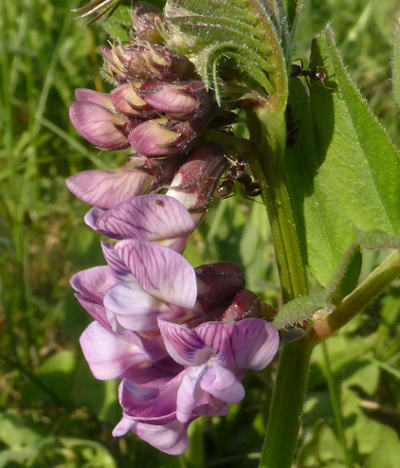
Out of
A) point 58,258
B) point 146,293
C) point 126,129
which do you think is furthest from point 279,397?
point 58,258

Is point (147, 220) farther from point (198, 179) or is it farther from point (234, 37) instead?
point (234, 37)

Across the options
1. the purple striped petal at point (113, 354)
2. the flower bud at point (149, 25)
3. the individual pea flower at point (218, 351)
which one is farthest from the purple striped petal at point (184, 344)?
the flower bud at point (149, 25)

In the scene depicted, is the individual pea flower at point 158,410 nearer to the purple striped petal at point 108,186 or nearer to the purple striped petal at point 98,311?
the purple striped petal at point 98,311

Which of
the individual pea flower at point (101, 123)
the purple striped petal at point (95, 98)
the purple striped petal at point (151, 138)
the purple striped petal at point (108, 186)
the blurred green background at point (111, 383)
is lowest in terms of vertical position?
the blurred green background at point (111, 383)

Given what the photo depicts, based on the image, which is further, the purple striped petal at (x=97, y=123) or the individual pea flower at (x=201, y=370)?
the purple striped petal at (x=97, y=123)

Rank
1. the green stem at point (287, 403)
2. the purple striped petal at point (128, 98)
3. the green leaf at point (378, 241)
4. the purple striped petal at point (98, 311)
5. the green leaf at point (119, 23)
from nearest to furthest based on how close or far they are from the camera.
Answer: the green leaf at point (378, 241) → the purple striped petal at point (128, 98) → the purple striped petal at point (98, 311) → the green stem at point (287, 403) → the green leaf at point (119, 23)

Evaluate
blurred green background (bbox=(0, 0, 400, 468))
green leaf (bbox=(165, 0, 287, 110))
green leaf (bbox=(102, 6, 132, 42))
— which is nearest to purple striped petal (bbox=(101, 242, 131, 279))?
green leaf (bbox=(165, 0, 287, 110))
